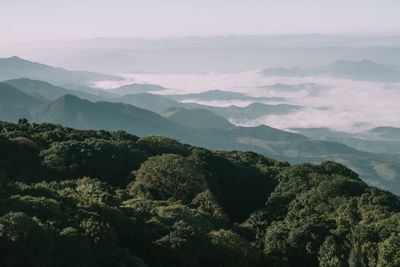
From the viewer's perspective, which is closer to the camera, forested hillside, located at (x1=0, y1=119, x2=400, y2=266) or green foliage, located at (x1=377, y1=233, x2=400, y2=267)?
forested hillside, located at (x1=0, y1=119, x2=400, y2=266)

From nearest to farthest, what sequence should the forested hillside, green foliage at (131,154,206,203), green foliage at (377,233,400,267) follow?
the forested hillside, green foliage at (377,233,400,267), green foliage at (131,154,206,203)

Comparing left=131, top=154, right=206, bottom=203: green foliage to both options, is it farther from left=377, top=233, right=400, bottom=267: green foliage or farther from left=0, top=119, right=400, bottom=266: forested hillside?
left=377, top=233, right=400, bottom=267: green foliage

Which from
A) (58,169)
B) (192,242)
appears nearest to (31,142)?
(58,169)

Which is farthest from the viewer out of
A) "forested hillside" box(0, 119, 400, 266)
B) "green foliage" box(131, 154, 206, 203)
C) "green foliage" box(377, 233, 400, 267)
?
"green foliage" box(131, 154, 206, 203)

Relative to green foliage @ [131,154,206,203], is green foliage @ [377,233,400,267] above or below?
above

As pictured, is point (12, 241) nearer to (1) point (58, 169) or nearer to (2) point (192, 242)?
(2) point (192, 242)

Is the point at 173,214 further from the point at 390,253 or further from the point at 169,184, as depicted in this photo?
the point at 390,253

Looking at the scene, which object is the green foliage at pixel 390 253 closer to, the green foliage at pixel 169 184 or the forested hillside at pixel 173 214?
the forested hillside at pixel 173 214

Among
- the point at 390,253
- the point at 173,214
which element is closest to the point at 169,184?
the point at 173,214

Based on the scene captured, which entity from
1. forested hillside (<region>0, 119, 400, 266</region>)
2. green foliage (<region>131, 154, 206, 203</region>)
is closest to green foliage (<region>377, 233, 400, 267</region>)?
forested hillside (<region>0, 119, 400, 266</region>)
